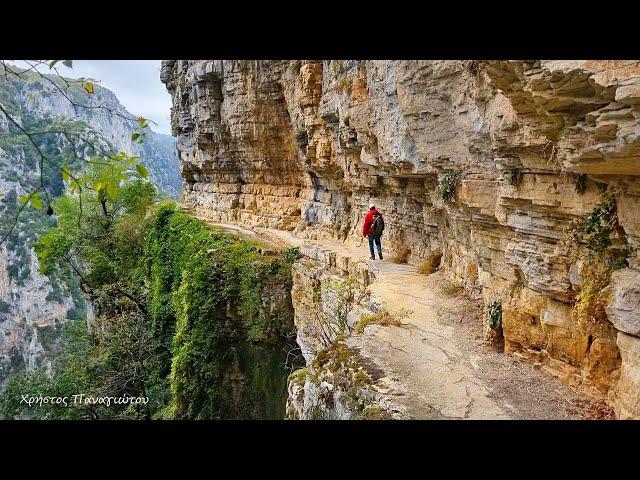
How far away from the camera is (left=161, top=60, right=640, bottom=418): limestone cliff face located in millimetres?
3916

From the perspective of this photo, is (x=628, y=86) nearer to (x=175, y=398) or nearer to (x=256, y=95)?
(x=175, y=398)

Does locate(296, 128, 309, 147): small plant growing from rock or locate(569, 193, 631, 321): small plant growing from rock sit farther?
locate(296, 128, 309, 147): small plant growing from rock

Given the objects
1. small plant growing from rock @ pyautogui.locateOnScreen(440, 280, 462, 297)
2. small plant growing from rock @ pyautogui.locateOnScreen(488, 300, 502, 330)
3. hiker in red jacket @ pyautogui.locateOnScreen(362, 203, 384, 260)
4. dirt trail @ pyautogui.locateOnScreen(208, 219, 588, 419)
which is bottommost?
dirt trail @ pyautogui.locateOnScreen(208, 219, 588, 419)

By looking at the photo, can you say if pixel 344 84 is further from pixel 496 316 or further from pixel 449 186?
pixel 496 316

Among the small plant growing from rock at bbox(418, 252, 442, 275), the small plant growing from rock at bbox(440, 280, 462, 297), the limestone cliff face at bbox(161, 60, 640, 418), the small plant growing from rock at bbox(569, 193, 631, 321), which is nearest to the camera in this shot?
the limestone cliff face at bbox(161, 60, 640, 418)

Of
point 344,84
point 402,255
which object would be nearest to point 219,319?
point 402,255

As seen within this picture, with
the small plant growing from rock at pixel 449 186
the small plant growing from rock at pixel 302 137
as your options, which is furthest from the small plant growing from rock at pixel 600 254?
the small plant growing from rock at pixel 302 137

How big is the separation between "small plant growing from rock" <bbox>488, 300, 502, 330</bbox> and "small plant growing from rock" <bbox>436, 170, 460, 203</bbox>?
7.18ft

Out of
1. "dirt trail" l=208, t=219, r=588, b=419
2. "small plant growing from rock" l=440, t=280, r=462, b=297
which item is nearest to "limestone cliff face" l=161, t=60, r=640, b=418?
"small plant growing from rock" l=440, t=280, r=462, b=297

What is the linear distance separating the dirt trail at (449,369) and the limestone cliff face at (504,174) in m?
0.33

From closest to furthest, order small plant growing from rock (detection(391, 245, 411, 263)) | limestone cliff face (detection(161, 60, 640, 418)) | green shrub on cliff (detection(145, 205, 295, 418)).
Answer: limestone cliff face (detection(161, 60, 640, 418)) → small plant growing from rock (detection(391, 245, 411, 263)) → green shrub on cliff (detection(145, 205, 295, 418))

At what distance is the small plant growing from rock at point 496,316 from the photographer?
20.1 ft

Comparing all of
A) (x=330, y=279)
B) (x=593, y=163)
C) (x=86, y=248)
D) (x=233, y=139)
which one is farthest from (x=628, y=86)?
(x=86, y=248)

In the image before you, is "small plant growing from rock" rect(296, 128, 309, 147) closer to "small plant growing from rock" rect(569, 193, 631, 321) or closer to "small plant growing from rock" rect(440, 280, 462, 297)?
"small plant growing from rock" rect(440, 280, 462, 297)
